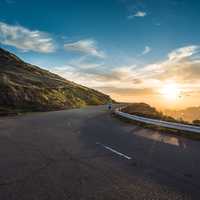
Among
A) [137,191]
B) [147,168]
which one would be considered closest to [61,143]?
[147,168]

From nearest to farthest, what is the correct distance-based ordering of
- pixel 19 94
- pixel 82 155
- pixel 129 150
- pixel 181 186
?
1. pixel 181 186
2. pixel 82 155
3. pixel 129 150
4. pixel 19 94

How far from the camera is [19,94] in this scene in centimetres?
3528

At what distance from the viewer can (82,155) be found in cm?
684

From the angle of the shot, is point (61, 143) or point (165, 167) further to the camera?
point (61, 143)

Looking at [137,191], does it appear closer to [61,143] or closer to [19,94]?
[61,143]

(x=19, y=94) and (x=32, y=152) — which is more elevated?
(x=19, y=94)

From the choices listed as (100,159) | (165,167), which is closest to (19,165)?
(100,159)

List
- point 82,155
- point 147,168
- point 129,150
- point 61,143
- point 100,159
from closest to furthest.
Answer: point 147,168 → point 100,159 → point 82,155 → point 129,150 → point 61,143

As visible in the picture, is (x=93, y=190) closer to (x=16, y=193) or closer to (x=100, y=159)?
(x=16, y=193)

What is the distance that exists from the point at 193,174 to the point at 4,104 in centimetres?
3147

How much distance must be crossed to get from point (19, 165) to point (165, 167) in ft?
14.3

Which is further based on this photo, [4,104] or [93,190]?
[4,104]

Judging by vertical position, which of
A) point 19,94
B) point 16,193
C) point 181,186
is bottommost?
point 16,193

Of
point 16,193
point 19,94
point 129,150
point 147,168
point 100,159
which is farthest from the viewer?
point 19,94
